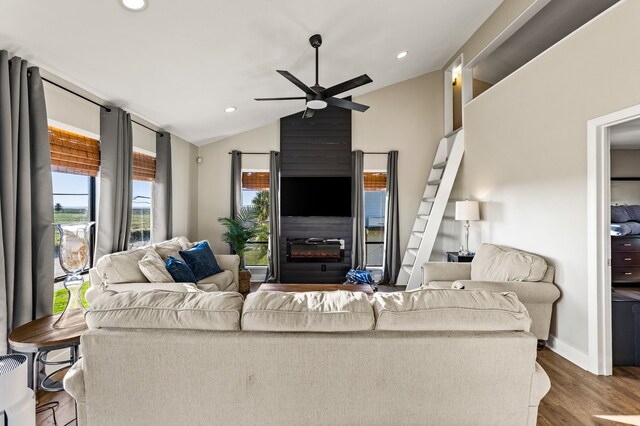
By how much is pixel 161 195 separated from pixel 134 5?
113 inches

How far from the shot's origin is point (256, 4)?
269 centimetres

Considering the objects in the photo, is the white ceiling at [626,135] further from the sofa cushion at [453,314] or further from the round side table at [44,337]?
the round side table at [44,337]

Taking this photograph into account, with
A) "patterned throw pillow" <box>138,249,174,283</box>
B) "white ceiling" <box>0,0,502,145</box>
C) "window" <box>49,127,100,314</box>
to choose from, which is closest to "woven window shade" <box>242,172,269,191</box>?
"white ceiling" <box>0,0,502,145</box>

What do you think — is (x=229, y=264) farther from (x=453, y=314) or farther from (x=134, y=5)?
(x=453, y=314)

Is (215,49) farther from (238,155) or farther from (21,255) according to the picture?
(238,155)

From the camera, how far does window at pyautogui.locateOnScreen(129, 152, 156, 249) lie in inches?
171

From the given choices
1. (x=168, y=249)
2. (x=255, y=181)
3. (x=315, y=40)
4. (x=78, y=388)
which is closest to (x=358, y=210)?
(x=255, y=181)

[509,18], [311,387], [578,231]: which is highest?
[509,18]

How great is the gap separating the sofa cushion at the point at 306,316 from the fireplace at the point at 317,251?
4545mm

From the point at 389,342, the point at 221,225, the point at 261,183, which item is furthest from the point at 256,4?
the point at 221,225

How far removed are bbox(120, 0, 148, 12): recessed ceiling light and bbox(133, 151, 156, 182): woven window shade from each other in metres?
2.31

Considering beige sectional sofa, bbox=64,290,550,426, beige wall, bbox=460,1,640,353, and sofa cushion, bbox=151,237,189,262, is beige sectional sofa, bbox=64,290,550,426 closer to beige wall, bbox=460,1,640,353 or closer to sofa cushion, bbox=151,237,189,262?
beige wall, bbox=460,1,640,353

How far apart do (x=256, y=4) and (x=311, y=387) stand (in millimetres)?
2765

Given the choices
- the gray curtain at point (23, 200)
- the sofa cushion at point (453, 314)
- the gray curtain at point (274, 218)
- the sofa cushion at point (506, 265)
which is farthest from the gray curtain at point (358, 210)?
the sofa cushion at point (453, 314)
